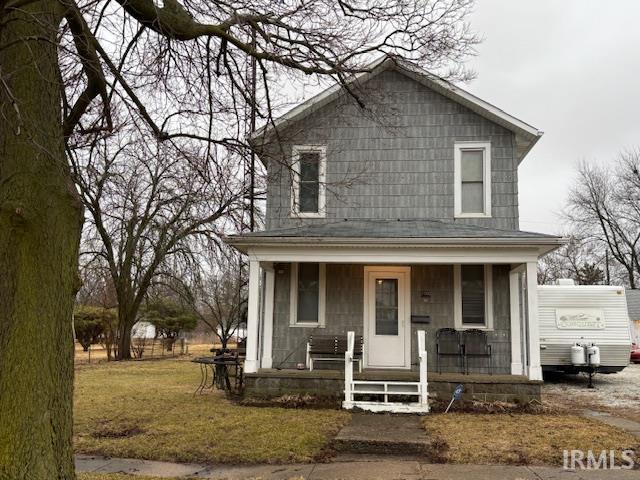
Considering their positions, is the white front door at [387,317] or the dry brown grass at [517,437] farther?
the white front door at [387,317]

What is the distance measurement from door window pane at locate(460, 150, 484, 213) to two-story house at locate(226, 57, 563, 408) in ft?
0.07

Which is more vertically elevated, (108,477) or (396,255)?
(396,255)

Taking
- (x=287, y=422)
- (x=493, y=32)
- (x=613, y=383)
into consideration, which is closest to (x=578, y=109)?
(x=613, y=383)

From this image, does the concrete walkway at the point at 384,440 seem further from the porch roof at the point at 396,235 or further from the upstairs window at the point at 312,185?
the upstairs window at the point at 312,185

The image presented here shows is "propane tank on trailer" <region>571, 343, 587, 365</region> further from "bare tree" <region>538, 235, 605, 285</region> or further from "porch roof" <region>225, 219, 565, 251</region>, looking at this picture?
"bare tree" <region>538, 235, 605, 285</region>

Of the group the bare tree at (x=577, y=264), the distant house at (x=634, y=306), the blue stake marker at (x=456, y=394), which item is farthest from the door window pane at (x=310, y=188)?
the bare tree at (x=577, y=264)

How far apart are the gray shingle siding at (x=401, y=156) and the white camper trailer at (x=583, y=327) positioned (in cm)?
516

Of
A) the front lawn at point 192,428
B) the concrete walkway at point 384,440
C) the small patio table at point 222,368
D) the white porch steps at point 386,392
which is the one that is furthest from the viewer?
the small patio table at point 222,368

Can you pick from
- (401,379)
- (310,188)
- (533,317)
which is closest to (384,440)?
(401,379)

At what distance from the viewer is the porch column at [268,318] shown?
1178cm

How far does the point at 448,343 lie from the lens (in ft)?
38.1

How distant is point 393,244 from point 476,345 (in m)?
2.88

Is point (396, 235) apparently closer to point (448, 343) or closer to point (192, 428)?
point (448, 343)

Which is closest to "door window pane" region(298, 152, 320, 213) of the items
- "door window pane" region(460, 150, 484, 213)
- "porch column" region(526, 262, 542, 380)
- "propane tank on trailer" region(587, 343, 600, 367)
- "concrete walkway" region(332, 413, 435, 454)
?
"door window pane" region(460, 150, 484, 213)
